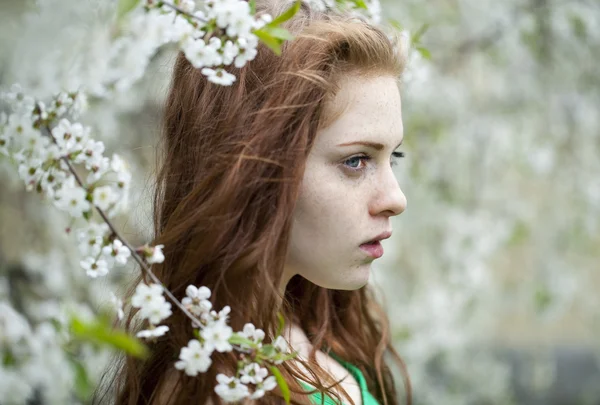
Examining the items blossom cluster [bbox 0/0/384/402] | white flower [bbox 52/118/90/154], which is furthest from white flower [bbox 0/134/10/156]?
white flower [bbox 52/118/90/154]

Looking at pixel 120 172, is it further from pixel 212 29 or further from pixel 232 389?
pixel 232 389

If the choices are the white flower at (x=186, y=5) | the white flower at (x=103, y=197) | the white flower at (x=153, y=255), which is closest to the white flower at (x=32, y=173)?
the white flower at (x=103, y=197)

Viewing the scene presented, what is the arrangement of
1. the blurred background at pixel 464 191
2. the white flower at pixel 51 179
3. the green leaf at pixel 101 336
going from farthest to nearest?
the blurred background at pixel 464 191, the white flower at pixel 51 179, the green leaf at pixel 101 336

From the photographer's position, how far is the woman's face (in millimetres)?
1295

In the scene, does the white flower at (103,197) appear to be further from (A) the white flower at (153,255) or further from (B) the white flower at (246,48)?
(B) the white flower at (246,48)

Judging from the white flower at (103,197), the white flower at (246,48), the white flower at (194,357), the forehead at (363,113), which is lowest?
the white flower at (194,357)

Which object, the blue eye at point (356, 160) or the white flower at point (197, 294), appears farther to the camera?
the blue eye at point (356, 160)

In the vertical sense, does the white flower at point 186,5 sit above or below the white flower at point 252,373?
above

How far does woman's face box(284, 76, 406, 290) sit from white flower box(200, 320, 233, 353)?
13.2 inches

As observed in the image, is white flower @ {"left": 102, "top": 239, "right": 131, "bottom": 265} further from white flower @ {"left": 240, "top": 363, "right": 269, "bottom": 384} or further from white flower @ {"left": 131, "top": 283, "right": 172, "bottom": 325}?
white flower @ {"left": 240, "top": 363, "right": 269, "bottom": 384}

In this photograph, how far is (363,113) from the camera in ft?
4.32

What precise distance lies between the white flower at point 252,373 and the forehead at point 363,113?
1.41 ft

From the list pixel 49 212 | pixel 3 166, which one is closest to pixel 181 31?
pixel 3 166

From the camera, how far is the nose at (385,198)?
1312 millimetres
